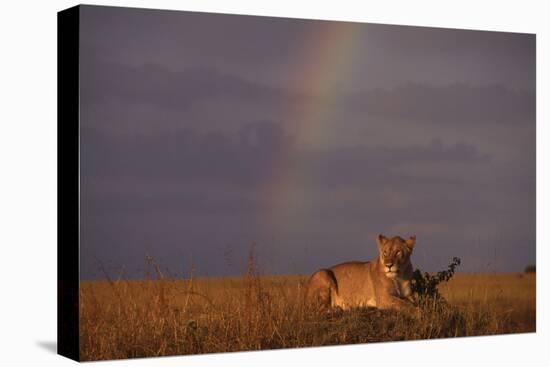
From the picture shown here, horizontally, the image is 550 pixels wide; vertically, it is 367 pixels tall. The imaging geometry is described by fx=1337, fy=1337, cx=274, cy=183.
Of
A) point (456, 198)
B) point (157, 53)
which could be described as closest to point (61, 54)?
point (157, 53)

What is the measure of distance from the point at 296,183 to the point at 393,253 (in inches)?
60.1

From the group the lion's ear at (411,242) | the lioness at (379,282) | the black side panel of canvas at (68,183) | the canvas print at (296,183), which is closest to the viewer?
the black side panel of canvas at (68,183)

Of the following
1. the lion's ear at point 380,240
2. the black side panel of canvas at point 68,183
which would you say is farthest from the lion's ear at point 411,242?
the black side panel of canvas at point 68,183

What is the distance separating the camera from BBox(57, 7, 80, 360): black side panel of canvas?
45.9 feet

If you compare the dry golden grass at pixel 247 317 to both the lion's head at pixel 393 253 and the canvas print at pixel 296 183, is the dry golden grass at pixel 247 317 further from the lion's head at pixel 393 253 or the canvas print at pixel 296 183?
the lion's head at pixel 393 253

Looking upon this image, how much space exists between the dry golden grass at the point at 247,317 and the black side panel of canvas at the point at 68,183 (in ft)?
0.96

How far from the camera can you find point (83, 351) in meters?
13.9

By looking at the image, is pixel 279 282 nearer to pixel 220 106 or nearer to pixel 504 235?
pixel 220 106

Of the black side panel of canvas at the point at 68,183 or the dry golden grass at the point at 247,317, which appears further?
the dry golden grass at the point at 247,317

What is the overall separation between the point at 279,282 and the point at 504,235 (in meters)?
3.13

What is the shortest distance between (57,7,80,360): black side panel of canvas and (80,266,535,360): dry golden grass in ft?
0.96

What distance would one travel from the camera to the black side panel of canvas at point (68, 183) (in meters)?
14.0

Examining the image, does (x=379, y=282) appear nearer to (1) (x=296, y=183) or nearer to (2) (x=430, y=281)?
(2) (x=430, y=281)

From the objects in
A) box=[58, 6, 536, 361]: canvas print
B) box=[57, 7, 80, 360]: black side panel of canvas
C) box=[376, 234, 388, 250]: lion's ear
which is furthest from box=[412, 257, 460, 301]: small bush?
box=[57, 7, 80, 360]: black side panel of canvas
